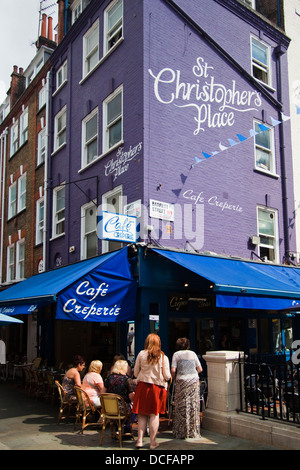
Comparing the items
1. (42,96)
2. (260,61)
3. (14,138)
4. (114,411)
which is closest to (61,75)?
(42,96)

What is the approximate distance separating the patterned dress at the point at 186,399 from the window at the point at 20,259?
12477 mm

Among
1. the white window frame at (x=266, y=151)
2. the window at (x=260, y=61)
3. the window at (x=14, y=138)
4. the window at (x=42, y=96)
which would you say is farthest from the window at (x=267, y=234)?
the window at (x=14, y=138)

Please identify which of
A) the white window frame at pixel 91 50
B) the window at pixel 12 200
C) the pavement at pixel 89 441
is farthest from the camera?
the window at pixel 12 200

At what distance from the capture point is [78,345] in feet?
54.3

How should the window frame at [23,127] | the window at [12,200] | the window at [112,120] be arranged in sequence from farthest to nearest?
the window at [12,200]
the window frame at [23,127]
the window at [112,120]

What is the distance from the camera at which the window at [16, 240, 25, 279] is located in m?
19.2

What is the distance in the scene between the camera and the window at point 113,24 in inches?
523

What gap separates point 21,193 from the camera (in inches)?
795

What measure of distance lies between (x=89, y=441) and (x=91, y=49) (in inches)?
474

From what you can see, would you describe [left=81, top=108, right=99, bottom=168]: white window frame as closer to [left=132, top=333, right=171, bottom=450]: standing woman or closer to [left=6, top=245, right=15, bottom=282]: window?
[left=6, top=245, right=15, bottom=282]: window

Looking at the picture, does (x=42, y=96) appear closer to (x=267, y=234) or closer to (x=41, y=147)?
(x=41, y=147)

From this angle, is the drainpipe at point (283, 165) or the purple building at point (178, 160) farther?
the drainpipe at point (283, 165)

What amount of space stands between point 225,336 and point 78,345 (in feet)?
20.3

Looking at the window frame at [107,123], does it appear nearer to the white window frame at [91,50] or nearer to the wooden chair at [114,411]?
the white window frame at [91,50]
